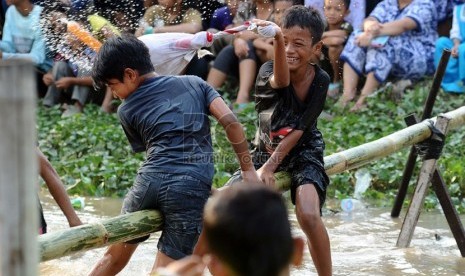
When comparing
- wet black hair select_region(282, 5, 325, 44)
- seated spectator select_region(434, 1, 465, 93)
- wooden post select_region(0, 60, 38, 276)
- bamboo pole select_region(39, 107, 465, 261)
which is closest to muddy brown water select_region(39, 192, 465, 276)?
bamboo pole select_region(39, 107, 465, 261)

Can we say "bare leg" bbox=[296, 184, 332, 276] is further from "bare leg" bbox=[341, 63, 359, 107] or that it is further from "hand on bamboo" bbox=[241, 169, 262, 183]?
"bare leg" bbox=[341, 63, 359, 107]

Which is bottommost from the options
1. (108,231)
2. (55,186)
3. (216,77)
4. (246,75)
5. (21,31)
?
(216,77)

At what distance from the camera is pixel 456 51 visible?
9.80 m

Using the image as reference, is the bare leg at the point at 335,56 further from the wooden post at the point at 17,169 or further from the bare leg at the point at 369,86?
the wooden post at the point at 17,169

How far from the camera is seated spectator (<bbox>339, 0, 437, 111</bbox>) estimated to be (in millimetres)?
9977

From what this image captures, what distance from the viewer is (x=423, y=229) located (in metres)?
6.98

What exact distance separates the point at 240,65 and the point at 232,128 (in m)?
5.98

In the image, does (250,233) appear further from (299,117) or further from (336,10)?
(336,10)

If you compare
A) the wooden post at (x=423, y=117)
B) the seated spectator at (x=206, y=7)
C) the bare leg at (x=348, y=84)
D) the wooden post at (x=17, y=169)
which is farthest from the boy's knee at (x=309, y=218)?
the bare leg at (x=348, y=84)

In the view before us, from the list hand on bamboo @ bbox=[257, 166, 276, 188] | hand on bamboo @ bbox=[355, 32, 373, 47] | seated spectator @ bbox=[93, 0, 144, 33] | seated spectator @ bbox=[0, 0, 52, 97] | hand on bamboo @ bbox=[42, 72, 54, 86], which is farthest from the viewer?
hand on bamboo @ bbox=[42, 72, 54, 86]

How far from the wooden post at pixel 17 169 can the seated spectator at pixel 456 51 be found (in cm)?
795

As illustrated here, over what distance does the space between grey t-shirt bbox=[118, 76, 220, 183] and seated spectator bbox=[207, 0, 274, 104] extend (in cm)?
530

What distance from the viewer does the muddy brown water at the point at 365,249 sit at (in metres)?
5.90

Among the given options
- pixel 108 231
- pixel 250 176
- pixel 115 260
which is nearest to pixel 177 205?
pixel 108 231
